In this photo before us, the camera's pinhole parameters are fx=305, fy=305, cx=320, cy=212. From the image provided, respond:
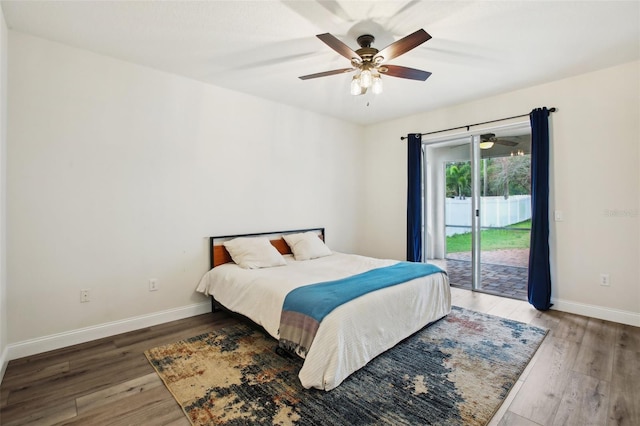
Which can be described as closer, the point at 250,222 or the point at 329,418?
the point at 329,418

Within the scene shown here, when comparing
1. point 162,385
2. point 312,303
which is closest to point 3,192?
point 162,385

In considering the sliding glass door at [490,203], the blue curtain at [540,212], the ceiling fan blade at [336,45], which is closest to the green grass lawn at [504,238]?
the sliding glass door at [490,203]

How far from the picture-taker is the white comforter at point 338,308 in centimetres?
206

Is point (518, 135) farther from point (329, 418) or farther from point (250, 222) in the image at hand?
point (329, 418)

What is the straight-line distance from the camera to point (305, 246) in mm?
4031

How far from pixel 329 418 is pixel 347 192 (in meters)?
3.86

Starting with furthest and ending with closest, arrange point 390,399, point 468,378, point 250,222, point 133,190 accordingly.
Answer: point 250,222
point 133,190
point 468,378
point 390,399

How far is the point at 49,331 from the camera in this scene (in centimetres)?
265

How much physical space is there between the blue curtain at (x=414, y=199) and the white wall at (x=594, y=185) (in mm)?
1210

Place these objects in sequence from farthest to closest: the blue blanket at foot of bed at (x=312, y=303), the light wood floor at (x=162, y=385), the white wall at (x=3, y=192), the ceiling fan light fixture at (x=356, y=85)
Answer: the ceiling fan light fixture at (x=356, y=85) → the white wall at (x=3, y=192) → the blue blanket at foot of bed at (x=312, y=303) → the light wood floor at (x=162, y=385)

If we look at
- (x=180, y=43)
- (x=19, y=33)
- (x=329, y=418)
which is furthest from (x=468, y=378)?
(x=19, y=33)

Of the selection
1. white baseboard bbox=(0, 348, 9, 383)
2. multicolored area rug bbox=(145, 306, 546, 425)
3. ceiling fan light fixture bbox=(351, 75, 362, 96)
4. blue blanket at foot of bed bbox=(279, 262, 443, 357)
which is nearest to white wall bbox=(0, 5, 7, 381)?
white baseboard bbox=(0, 348, 9, 383)

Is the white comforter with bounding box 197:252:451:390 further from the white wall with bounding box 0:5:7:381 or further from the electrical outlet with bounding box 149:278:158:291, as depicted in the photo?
the white wall with bounding box 0:5:7:381

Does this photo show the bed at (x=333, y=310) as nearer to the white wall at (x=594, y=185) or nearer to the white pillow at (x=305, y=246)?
the white pillow at (x=305, y=246)
